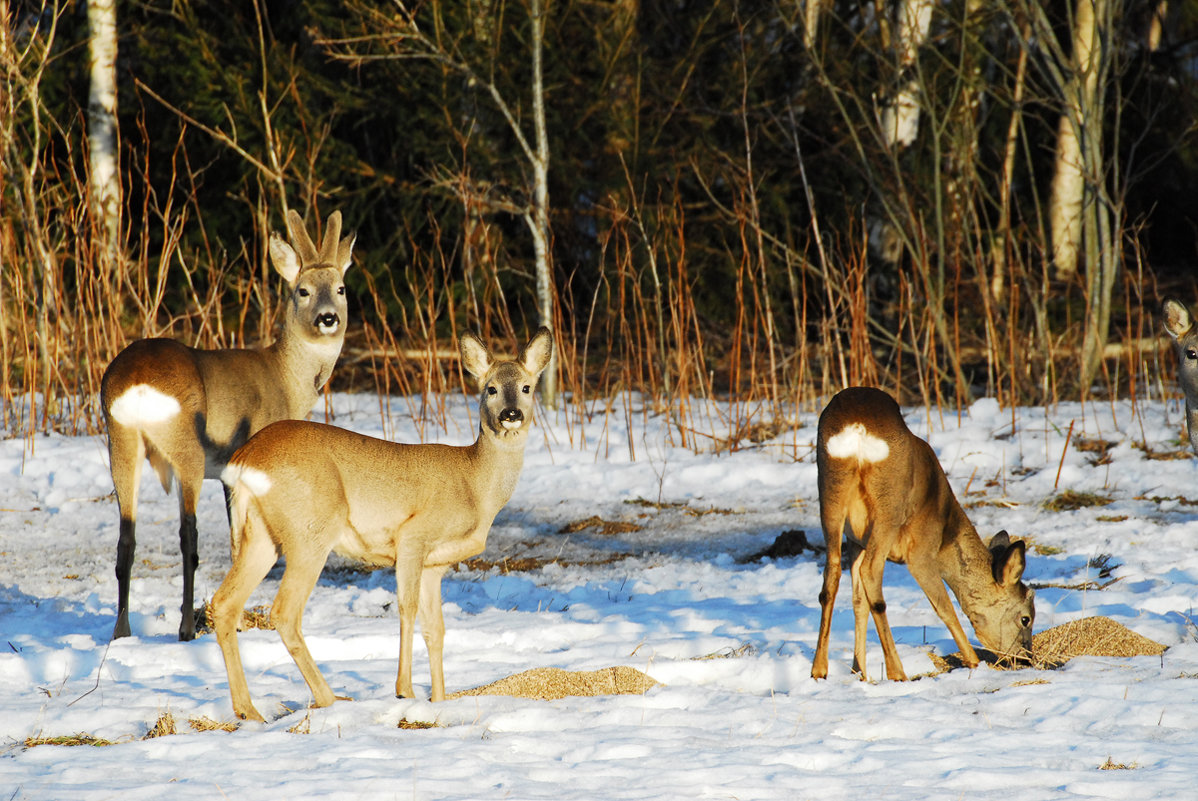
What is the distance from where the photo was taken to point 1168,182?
680 inches

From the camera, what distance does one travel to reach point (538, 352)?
16.1 ft

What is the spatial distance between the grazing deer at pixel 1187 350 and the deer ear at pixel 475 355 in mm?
3199

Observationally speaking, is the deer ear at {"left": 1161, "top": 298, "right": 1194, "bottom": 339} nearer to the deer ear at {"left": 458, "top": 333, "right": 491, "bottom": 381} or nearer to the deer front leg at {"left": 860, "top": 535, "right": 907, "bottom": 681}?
the deer front leg at {"left": 860, "top": 535, "right": 907, "bottom": 681}

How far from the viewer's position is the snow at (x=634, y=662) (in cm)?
353

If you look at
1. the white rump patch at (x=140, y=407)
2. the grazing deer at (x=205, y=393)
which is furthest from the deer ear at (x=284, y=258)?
the white rump patch at (x=140, y=407)

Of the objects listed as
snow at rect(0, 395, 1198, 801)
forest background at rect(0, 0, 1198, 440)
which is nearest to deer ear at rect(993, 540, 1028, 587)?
snow at rect(0, 395, 1198, 801)

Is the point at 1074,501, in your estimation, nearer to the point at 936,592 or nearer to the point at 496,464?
the point at 936,592

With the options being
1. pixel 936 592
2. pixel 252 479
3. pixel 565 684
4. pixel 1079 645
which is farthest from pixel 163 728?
pixel 1079 645

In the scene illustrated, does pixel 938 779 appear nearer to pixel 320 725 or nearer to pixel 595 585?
pixel 320 725

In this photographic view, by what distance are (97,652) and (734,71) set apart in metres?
9.77

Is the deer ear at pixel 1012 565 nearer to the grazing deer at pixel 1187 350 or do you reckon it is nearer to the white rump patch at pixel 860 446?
the white rump patch at pixel 860 446

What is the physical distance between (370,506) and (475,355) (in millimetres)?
847

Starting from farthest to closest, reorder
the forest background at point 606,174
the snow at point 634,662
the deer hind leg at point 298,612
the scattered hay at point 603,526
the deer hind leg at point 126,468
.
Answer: the forest background at point 606,174 < the scattered hay at point 603,526 < the deer hind leg at point 126,468 < the deer hind leg at point 298,612 < the snow at point 634,662

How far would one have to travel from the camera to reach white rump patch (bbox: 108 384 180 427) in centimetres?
554
